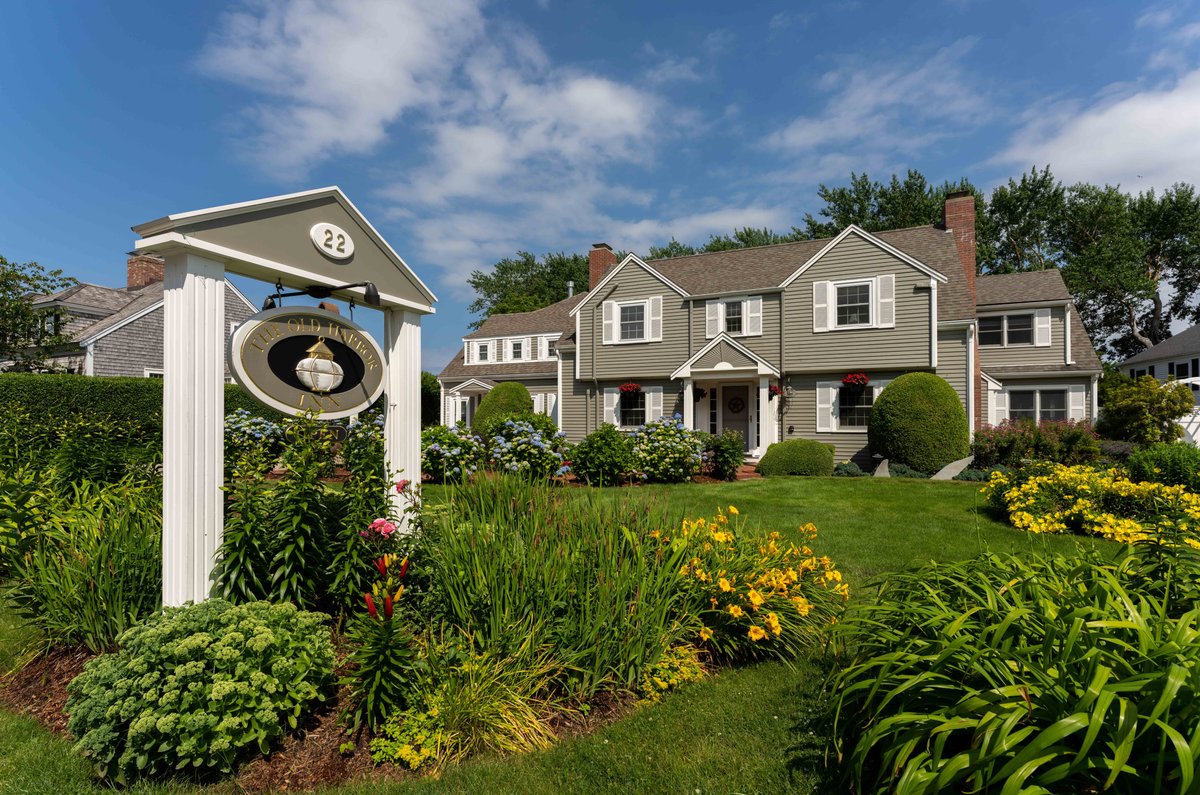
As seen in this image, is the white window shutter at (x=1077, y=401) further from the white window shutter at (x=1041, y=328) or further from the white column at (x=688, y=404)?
the white column at (x=688, y=404)

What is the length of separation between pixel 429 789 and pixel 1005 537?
25.4ft

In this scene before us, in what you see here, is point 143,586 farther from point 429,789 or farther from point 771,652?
point 771,652

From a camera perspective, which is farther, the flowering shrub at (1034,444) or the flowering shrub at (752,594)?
the flowering shrub at (1034,444)

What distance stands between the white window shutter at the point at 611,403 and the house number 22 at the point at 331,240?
15.9m

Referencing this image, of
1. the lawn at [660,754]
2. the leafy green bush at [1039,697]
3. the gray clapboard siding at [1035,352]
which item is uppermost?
the gray clapboard siding at [1035,352]

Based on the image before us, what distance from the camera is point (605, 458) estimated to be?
11.5 metres

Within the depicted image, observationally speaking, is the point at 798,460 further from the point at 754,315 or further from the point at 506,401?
the point at 506,401

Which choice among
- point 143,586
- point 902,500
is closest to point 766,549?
point 143,586

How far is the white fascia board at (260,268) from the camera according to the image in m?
3.64

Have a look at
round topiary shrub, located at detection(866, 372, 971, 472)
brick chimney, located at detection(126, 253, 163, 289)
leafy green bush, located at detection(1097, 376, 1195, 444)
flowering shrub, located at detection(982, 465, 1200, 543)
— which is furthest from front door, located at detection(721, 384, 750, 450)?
brick chimney, located at detection(126, 253, 163, 289)

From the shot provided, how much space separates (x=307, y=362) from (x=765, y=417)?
1524cm

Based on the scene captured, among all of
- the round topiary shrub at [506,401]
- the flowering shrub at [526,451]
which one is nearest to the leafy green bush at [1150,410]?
the flowering shrub at [526,451]

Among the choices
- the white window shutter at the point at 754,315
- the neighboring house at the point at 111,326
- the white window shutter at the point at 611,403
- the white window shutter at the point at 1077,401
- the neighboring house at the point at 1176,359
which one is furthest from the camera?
the neighboring house at the point at 1176,359

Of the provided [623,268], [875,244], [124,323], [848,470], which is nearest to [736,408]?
[848,470]
